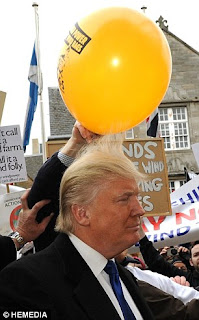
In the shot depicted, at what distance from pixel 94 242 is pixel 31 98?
930 cm

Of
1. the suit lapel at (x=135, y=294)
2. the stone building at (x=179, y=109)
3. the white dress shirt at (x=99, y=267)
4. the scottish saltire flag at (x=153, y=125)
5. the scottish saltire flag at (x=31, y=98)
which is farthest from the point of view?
the stone building at (x=179, y=109)

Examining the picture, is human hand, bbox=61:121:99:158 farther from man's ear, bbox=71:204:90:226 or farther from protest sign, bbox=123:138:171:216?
protest sign, bbox=123:138:171:216

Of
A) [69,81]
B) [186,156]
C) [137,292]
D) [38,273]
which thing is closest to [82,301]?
[38,273]

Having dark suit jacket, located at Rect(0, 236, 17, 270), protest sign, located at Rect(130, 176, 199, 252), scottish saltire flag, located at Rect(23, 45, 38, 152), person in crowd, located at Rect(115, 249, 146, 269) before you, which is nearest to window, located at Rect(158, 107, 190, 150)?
scottish saltire flag, located at Rect(23, 45, 38, 152)

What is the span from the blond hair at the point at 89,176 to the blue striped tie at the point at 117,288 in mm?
198

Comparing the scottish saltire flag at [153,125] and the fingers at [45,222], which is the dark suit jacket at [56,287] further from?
the scottish saltire flag at [153,125]

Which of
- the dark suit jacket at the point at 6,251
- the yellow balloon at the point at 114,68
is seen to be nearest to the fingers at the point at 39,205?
the dark suit jacket at the point at 6,251

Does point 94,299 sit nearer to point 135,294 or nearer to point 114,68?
point 135,294

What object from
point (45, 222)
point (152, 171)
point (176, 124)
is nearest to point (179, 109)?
point (176, 124)

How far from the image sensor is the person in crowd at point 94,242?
5.94ft

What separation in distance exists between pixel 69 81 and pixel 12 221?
4.23m

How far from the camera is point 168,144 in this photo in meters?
27.5

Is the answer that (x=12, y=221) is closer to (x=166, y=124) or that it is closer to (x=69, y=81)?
(x=69, y=81)

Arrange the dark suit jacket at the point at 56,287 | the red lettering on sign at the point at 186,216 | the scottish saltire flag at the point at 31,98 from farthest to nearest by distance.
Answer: the scottish saltire flag at the point at 31,98 < the red lettering on sign at the point at 186,216 < the dark suit jacket at the point at 56,287
